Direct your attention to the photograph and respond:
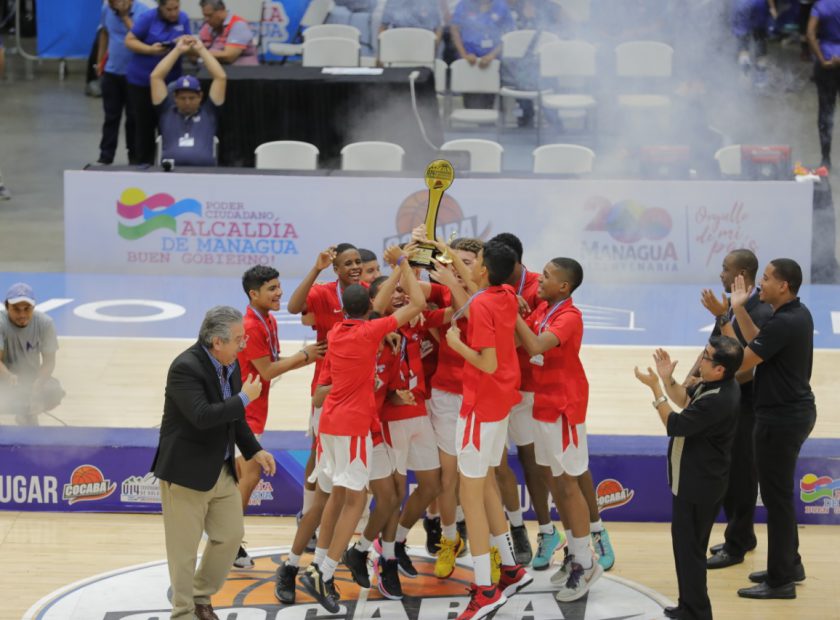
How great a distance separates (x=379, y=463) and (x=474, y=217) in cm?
679

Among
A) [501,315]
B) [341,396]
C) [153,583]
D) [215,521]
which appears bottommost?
[153,583]

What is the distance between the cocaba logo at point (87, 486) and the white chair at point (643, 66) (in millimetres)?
10688

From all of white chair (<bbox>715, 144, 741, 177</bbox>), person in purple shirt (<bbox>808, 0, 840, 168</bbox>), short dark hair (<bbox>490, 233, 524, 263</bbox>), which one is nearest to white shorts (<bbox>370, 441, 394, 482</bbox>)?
short dark hair (<bbox>490, 233, 524, 263</bbox>)

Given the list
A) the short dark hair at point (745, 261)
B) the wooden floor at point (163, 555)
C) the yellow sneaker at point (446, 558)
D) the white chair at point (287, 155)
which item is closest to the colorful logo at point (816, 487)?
the wooden floor at point (163, 555)

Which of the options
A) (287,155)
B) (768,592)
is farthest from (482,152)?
(768,592)

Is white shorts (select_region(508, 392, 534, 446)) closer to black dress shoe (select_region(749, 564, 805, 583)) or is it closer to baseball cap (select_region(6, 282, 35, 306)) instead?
black dress shoe (select_region(749, 564, 805, 583))

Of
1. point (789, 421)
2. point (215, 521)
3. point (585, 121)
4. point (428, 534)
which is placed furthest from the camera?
point (585, 121)

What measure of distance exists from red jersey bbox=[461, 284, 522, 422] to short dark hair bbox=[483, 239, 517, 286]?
57 mm

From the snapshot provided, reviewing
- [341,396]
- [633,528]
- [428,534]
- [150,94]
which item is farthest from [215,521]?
[150,94]

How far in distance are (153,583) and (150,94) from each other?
9145 millimetres

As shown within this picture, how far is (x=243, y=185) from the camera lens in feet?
44.9

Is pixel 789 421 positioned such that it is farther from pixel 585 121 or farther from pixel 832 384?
pixel 585 121

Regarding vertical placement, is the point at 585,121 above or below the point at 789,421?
above

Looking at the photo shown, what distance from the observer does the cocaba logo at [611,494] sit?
807 centimetres
